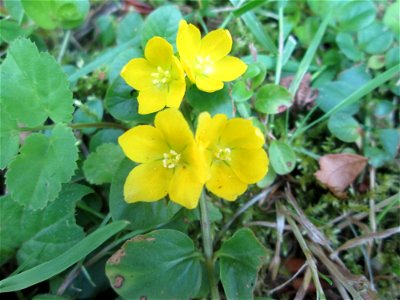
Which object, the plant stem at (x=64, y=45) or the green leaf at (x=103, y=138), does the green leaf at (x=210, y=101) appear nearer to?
the green leaf at (x=103, y=138)

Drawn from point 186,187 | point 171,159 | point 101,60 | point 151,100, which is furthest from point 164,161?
point 101,60

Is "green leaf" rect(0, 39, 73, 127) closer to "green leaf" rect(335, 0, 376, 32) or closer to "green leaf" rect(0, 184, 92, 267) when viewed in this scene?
"green leaf" rect(0, 184, 92, 267)

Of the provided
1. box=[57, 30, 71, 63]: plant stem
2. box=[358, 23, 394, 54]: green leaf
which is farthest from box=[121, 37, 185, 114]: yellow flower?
box=[358, 23, 394, 54]: green leaf

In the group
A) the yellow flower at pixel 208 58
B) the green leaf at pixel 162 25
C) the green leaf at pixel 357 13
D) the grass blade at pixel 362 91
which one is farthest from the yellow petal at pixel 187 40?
the green leaf at pixel 357 13

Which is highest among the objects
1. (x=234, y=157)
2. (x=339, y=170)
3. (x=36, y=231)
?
(x=234, y=157)

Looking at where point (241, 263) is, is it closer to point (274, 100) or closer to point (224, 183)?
point (224, 183)

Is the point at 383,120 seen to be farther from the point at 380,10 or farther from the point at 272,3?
the point at 272,3

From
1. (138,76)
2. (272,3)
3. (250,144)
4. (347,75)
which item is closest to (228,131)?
(250,144)
